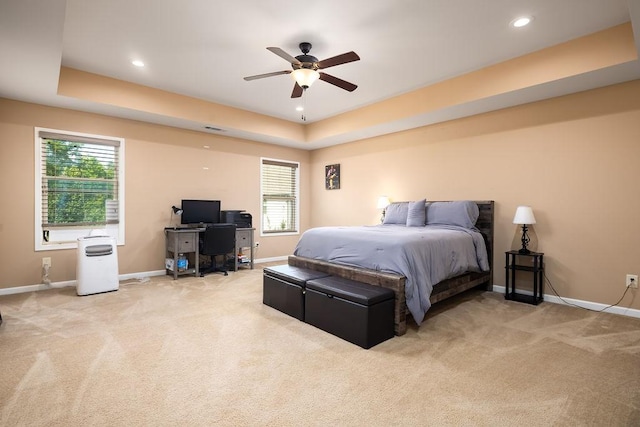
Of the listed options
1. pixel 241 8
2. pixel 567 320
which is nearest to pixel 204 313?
pixel 241 8

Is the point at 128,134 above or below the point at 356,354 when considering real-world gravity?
above

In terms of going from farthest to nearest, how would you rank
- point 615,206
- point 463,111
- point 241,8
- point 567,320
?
point 463,111
point 615,206
point 567,320
point 241,8

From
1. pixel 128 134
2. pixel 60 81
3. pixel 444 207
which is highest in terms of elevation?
pixel 60 81

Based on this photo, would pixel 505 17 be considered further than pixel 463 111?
No

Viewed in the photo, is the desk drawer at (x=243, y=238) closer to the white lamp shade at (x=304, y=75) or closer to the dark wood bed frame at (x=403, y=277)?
the dark wood bed frame at (x=403, y=277)

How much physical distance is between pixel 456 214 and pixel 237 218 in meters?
3.55

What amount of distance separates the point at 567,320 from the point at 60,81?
241 inches

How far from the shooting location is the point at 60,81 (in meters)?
3.70

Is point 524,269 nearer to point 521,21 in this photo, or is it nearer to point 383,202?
point 383,202

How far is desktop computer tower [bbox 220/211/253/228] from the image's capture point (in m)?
5.48

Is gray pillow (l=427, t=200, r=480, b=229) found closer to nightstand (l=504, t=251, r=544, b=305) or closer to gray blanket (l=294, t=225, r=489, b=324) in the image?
gray blanket (l=294, t=225, r=489, b=324)

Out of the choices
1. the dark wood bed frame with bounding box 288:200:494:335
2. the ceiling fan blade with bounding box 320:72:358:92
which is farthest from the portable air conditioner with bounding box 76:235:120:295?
the ceiling fan blade with bounding box 320:72:358:92

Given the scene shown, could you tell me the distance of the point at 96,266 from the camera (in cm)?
394

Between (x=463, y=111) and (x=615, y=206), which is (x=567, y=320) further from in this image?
(x=463, y=111)
